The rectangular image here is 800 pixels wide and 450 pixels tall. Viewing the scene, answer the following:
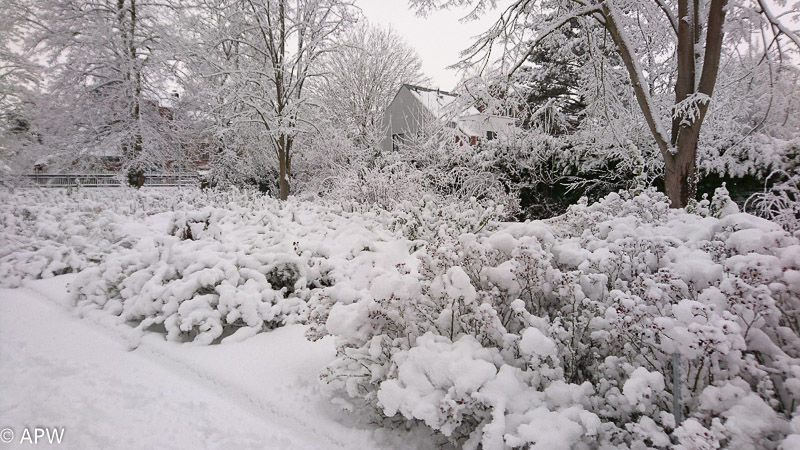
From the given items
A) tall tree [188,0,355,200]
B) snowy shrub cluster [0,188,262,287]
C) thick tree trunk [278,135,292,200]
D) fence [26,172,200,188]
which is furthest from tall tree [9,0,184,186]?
thick tree trunk [278,135,292,200]

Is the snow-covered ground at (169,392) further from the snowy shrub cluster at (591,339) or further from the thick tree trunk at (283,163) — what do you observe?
the thick tree trunk at (283,163)

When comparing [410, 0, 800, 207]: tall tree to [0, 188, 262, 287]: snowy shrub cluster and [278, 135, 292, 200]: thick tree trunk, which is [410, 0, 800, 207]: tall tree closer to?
[0, 188, 262, 287]: snowy shrub cluster

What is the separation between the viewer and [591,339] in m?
2.37

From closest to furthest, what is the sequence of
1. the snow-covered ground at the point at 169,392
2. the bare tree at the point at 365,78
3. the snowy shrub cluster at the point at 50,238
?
the snow-covered ground at the point at 169,392 → the snowy shrub cluster at the point at 50,238 → the bare tree at the point at 365,78

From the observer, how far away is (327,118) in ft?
48.1

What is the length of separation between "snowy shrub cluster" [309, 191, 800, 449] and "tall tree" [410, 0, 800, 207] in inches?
117

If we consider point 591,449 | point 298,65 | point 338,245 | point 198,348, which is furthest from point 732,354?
point 298,65

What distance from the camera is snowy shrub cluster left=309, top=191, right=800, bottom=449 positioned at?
5.45 feet

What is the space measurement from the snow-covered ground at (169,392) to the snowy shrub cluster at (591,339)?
29cm

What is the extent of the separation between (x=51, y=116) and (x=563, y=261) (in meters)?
16.7

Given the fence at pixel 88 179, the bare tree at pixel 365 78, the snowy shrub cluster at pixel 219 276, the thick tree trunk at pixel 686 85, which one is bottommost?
the snowy shrub cluster at pixel 219 276

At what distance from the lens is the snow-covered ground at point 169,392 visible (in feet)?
7.99

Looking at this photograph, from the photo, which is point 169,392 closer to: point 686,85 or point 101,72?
point 686,85

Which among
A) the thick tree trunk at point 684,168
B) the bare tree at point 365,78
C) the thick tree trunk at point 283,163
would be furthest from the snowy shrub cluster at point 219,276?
the bare tree at point 365,78
